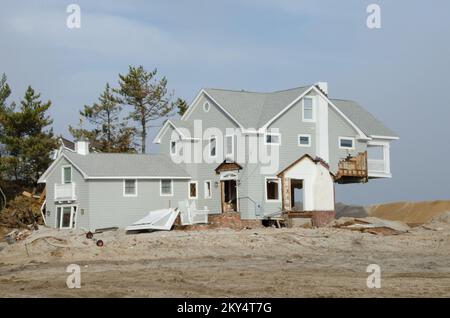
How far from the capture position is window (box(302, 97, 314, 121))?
49.5 m

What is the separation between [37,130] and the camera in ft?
196

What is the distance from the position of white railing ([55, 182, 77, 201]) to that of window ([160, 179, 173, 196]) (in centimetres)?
528

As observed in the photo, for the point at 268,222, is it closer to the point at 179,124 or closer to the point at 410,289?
the point at 179,124

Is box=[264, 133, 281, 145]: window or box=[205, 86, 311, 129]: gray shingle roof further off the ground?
box=[205, 86, 311, 129]: gray shingle roof

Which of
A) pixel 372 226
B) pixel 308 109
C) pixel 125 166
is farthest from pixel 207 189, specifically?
pixel 372 226

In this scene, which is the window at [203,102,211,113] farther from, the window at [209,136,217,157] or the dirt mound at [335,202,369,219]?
the dirt mound at [335,202,369,219]

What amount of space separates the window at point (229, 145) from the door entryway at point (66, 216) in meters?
9.58

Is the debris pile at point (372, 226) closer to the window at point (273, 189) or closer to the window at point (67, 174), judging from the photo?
the window at point (273, 189)

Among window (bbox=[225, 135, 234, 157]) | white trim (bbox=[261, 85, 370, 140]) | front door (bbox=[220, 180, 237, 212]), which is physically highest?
white trim (bbox=[261, 85, 370, 140])

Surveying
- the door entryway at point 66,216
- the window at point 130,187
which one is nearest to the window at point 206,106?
the window at point 130,187

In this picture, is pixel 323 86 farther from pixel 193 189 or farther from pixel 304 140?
pixel 193 189

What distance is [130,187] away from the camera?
4784cm
